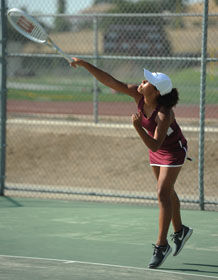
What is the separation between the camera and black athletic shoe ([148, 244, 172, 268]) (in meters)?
6.84

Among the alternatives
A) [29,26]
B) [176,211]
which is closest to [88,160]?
[29,26]

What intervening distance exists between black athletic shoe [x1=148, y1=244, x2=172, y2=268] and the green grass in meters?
14.1

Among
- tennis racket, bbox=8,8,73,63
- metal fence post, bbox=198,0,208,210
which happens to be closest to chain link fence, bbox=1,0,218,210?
metal fence post, bbox=198,0,208,210

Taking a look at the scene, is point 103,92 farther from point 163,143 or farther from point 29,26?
point 163,143

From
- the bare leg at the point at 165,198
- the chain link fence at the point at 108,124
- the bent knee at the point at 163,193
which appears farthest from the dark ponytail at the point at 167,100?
the chain link fence at the point at 108,124

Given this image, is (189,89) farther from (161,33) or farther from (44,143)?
(44,143)

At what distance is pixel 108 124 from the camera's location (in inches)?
647

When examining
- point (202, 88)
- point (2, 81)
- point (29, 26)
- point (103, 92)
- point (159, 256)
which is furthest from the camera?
point (103, 92)

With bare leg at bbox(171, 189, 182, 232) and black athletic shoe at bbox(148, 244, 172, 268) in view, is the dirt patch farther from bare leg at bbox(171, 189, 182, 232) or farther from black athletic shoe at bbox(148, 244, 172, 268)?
black athletic shoe at bbox(148, 244, 172, 268)

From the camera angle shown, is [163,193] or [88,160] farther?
[88,160]

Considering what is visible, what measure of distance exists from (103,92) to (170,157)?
1768cm

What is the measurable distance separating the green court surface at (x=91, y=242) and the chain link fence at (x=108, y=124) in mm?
558

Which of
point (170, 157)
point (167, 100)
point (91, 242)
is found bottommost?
point (91, 242)

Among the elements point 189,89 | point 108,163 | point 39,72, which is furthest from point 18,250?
point 39,72
